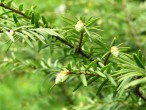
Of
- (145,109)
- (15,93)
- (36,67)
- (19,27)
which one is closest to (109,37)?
(36,67)

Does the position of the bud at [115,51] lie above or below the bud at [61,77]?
above

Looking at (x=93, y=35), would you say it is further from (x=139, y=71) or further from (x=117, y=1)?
(x=117, y=1)

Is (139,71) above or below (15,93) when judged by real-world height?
above

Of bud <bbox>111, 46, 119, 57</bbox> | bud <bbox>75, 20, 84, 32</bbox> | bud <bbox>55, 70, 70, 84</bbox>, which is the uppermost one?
bud <bbox>75, 20, 84, 32</bbox>

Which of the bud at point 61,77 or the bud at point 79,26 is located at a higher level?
the bud at point 79,26

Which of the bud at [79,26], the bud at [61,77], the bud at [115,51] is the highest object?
the bud at [79,26]

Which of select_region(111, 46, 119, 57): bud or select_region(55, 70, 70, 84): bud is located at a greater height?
select_region(111, 46, 119, 57): bud

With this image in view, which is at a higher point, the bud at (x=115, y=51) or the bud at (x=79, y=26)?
the bud at (x=79, y=26)

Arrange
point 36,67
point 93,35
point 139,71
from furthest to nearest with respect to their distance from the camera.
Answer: point 36,67, point 93,35, point 139,71

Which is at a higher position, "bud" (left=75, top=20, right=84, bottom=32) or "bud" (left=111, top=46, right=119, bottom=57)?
"bud" (left=75, top=20, right=84, bottom=32)

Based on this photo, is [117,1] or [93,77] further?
[117,1]

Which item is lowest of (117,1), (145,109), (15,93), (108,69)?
(15,93)
